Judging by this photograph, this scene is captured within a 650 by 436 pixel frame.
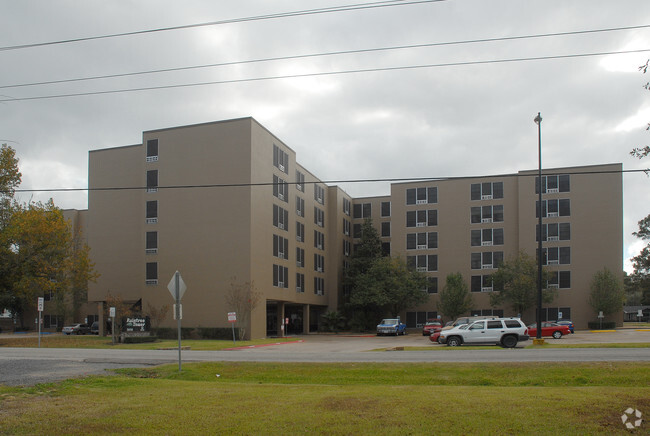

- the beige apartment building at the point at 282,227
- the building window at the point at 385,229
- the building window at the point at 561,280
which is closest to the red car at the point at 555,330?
the building window at the point at 561,280

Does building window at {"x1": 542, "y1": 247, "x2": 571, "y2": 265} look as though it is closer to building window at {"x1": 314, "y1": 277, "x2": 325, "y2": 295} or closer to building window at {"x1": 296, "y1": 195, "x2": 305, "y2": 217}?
building window at {"x1": 314, "y1": 277, "x2": 325, "y2": 295}

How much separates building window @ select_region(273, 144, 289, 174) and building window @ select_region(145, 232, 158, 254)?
1283 centimetres

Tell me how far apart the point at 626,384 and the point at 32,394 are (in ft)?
46.9

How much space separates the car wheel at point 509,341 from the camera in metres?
29.6

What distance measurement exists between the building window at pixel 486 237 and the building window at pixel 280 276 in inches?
895

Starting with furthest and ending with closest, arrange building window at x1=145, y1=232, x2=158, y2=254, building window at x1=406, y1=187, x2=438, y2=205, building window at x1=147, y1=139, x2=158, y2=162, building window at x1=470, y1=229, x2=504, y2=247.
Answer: building window at x1=406, y1=187, x2=438, y2=205 < building window at x1=470, y1=229, x2=504, y2=247 < building window at x1=147, y1=139, x2=158, y2=162 < building window at x1=145, y1=232, x2=158, y2=254

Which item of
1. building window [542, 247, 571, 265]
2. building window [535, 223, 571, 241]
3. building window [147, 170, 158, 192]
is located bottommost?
building window [542, 247, 571, 265]

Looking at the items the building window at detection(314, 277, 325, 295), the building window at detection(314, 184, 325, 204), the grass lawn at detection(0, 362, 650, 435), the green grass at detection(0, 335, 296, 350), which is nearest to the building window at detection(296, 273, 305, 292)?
the building window at detection(314, 277, 325, 295)

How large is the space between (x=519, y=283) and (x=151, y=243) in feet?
119

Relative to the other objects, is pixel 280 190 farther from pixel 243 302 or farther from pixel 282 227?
pixel 243 302

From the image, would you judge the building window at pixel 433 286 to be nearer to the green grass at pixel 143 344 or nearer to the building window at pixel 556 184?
the building window at pixel 556 184

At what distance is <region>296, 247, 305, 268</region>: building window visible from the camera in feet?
198

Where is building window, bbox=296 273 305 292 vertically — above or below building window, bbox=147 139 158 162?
below

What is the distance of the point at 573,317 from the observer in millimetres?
60469
